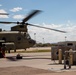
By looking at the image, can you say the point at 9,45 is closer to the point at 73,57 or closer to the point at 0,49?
the point at 0,49

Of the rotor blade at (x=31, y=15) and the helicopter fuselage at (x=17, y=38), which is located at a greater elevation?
the rotor blade at (x=31, y=15)

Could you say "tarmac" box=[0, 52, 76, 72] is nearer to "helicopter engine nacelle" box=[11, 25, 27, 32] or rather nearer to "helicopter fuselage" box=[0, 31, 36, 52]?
"helicopter engine nacelle" box=[11, 25, 27, 32]

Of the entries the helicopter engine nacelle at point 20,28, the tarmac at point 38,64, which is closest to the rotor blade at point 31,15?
the helicopter engine nacelle at point 20,28

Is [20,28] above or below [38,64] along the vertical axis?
above

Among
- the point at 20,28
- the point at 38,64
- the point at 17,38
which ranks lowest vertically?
the point at 38,64

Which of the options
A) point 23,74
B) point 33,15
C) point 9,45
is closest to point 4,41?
point 9,45

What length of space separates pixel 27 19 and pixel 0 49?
462 cm

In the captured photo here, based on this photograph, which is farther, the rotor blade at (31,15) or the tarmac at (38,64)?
the rotor blade at (31,15)

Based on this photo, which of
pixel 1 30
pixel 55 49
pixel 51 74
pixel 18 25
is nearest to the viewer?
pixel 51 74

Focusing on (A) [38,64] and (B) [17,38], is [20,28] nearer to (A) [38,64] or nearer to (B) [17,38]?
(B) [17,38]

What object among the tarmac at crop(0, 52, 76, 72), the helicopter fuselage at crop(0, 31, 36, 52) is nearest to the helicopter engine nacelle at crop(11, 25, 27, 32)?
the helicopter fuselage at crop(0, 31, 36, 52)

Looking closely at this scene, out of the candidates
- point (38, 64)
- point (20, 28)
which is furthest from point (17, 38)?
point (38, 64)

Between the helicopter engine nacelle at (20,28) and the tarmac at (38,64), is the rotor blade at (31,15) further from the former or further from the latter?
the tarmac at (38,64)

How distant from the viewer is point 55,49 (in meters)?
25.4
